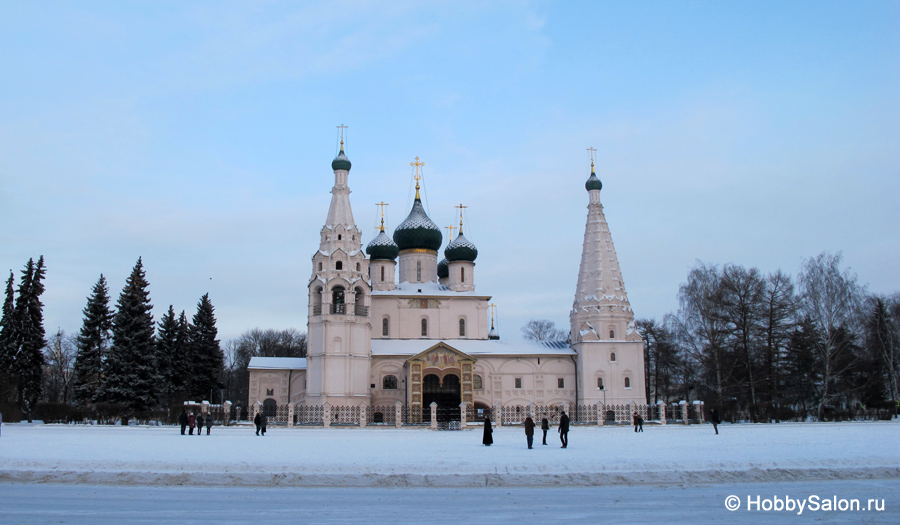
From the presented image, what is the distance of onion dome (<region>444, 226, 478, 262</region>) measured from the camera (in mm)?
43156

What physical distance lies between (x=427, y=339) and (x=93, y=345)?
690 inches

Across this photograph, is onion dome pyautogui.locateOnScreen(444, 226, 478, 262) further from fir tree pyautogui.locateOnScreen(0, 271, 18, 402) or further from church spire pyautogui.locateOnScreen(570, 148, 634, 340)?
fir tree pyautogui.locateOnScreen(0, 271, 18, 402)

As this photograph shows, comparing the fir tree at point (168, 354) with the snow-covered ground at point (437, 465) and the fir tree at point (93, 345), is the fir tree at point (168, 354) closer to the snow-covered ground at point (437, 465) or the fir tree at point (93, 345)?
the fir tree at point (93, 345)

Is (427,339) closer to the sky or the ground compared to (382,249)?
closer to the ground

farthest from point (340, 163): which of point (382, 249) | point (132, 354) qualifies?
point (132, 354)

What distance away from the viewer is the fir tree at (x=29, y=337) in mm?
33719

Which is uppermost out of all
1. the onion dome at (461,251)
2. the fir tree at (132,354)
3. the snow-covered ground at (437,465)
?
the onion dome at (461,251)

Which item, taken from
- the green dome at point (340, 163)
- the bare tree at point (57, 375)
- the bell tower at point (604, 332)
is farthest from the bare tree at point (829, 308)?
the bare tree at point (57, 375)

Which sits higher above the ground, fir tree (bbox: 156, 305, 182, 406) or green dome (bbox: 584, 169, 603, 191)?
green dome (bbox: 584, 169, 603, 191)

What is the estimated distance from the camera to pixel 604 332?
3862 cm

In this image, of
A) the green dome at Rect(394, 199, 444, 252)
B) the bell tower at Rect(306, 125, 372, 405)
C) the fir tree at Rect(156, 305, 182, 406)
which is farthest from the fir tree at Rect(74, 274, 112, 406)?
the green dome at Rect(394, 199, 444, 252)

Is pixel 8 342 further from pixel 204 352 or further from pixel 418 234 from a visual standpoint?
pixel 418 234

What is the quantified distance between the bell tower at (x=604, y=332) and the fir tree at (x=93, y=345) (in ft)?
82.2

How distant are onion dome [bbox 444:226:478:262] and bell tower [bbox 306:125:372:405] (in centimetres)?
733
